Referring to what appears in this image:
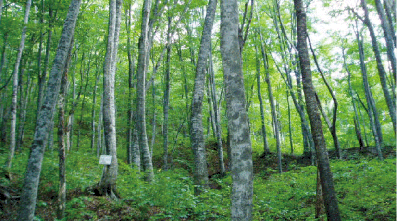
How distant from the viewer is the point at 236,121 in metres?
3.59

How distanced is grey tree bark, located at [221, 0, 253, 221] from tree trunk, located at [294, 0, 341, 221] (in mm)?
1758

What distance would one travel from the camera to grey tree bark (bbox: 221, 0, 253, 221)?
338 centimetres

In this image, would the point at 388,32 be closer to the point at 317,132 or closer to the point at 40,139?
the point at 317,132

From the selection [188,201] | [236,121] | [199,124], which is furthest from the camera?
[199,124]

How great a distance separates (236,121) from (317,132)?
1.92 metres

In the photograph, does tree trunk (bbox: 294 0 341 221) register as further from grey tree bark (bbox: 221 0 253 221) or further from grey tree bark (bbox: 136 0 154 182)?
grey tree bark (bbox: 136 0 154 182)

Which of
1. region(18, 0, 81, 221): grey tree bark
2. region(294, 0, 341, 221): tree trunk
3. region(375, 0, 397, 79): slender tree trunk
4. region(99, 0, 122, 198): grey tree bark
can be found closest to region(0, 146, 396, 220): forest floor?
region(99, 0, 122, 198): grey tree bark

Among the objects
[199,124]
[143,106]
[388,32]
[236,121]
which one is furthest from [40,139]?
[388,32]

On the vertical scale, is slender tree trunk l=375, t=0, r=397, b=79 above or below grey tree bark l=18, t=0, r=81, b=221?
above

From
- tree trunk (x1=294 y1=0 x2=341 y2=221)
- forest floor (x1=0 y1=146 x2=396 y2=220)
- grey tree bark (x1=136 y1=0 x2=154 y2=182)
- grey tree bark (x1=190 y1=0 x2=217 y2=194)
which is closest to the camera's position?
tree trunk (x1=294 y1=0 x2=341 y2=221)

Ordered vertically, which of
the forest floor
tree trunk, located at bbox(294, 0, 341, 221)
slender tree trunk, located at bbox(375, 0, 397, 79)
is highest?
slender tree trunk, located at bbox(375, 0, 397, 79)

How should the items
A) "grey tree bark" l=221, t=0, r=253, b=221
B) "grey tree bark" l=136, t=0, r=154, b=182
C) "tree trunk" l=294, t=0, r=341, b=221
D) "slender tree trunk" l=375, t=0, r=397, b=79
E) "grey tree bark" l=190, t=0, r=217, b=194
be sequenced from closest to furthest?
"grey tree bark" l=221, t=0, r=253, b=221, "tree trunk" l=294, t=0, r=341, b=221, "grey tree bark" l=190, t=0, r=217, b=194, "slender tree trunk" l=375, t=0, r=397, b=79, "grey tree bark" l=136, t=0, r=154, b=182

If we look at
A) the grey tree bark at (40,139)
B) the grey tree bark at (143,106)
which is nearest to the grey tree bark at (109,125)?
the grey tree bark at (143,106)

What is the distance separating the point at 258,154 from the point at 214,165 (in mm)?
3251
